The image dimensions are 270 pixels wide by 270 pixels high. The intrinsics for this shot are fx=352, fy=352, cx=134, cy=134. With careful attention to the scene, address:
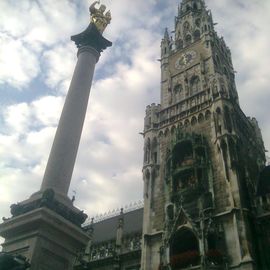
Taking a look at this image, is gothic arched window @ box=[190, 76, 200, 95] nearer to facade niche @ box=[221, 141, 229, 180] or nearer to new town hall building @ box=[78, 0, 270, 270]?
new town hall building @ box=[78, 0, 270, 270]

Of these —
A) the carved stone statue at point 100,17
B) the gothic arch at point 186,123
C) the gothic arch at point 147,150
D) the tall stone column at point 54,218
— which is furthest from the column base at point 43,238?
the gothic arch at point 186,123

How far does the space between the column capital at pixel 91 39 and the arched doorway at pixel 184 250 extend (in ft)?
52.5

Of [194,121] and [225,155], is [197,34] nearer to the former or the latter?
[194,121]

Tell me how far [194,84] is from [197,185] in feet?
53.5

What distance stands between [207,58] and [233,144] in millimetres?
16241

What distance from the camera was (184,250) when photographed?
93.7ft

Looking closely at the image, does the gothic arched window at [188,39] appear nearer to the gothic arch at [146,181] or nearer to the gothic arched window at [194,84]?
the gothic arched window at [194,84]

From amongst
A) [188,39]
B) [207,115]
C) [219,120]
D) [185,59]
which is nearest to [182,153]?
[207,115]

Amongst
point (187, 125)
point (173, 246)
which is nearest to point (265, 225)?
point (173, 246)

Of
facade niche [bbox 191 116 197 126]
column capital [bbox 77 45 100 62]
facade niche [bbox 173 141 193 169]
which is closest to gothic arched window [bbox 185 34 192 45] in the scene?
facade niche [bbox 191 116 197 126]

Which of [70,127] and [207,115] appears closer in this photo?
[70,127]

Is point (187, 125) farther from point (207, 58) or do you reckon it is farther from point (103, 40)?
point (103, 40)

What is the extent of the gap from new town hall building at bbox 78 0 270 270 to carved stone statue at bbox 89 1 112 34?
1546 centimetres

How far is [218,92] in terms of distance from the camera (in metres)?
36.7
